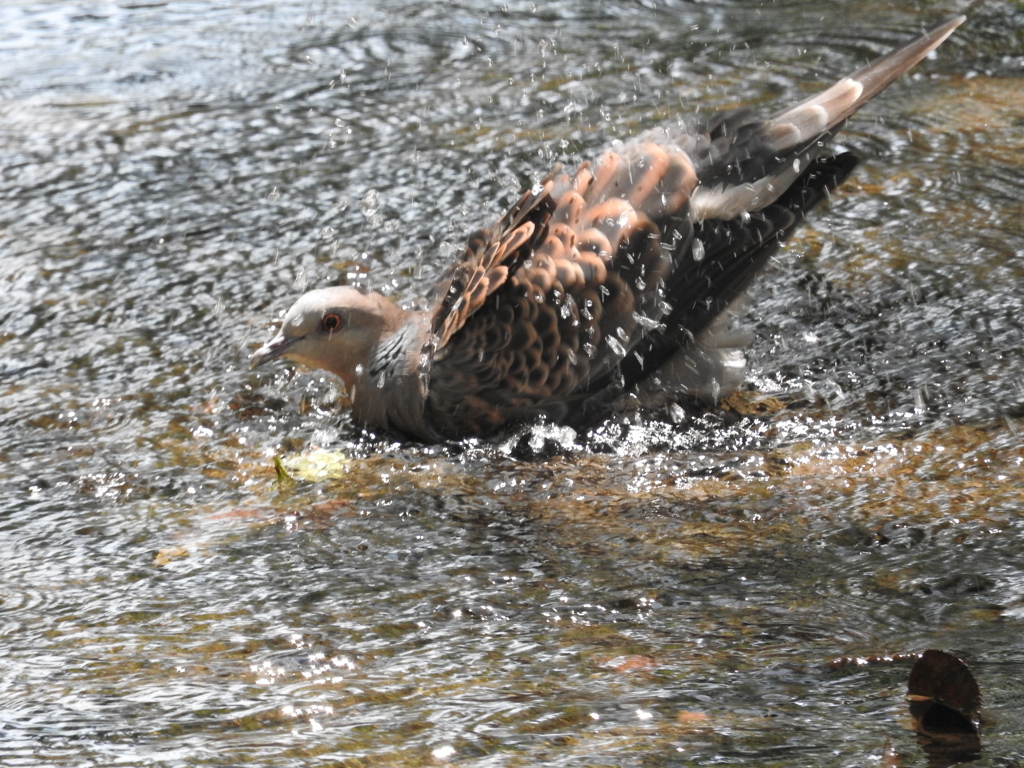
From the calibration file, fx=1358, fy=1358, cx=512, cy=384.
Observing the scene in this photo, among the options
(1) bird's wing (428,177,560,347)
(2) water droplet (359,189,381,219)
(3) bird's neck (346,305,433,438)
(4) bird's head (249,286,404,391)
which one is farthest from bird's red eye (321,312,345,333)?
(2) water droplet (359,189,381,219)

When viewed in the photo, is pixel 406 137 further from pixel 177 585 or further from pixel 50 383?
pixel 177 585

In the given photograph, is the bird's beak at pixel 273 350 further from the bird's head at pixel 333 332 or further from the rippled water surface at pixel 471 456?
the rippled water surface at pixel 471 456

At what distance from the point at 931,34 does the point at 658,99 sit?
7.57ft

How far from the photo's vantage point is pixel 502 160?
255 inches

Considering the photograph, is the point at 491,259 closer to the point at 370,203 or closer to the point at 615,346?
the point at 615,346

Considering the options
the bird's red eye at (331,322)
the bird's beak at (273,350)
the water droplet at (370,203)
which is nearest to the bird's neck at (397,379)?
the bird's red eye at (331,322)

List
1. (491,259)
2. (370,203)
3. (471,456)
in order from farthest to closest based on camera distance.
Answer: (370,203)
(491,259)
(471,456)

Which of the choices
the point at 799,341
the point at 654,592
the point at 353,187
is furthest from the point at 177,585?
the point at 353,187

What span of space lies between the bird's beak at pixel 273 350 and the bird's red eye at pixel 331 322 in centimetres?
10

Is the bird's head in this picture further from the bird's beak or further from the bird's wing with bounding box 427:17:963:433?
the bird's wing with bounding box 427:17:963:433

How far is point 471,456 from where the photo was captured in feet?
14.5

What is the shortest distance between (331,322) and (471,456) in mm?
743

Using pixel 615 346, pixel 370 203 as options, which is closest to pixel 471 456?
pixel 615 346

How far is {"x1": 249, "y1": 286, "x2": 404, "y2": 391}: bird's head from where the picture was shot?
4.71 m
